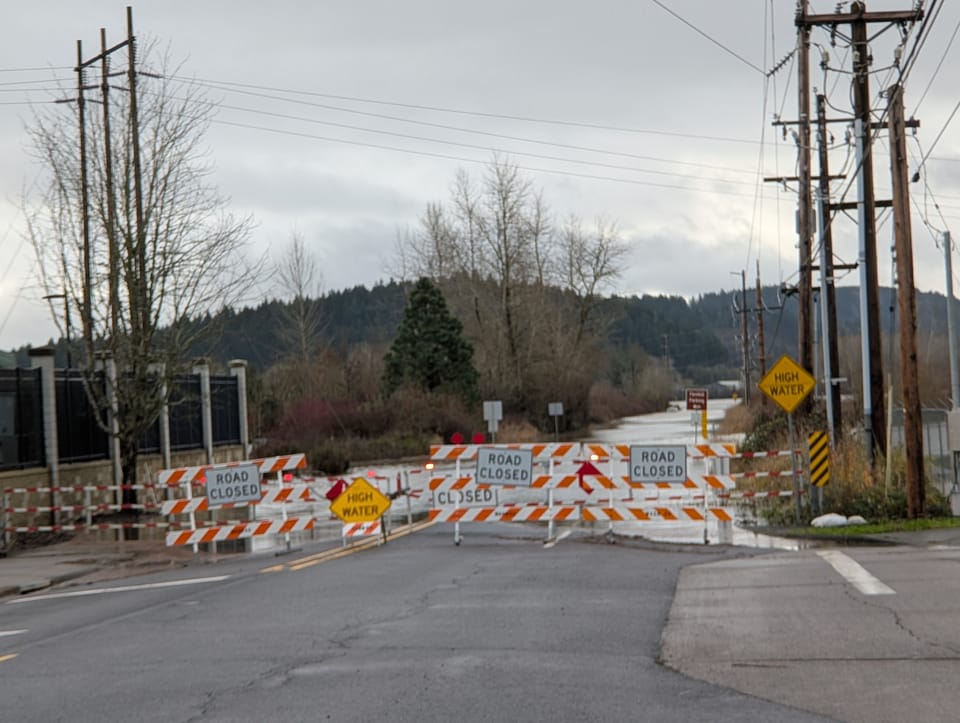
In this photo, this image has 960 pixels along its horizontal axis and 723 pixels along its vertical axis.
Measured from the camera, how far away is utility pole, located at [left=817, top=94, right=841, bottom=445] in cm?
3006

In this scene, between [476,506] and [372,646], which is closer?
[372,646]

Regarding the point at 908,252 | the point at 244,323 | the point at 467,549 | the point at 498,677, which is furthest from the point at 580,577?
the point at 244,323

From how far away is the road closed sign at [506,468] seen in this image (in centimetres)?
1958

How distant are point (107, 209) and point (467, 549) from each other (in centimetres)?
1448

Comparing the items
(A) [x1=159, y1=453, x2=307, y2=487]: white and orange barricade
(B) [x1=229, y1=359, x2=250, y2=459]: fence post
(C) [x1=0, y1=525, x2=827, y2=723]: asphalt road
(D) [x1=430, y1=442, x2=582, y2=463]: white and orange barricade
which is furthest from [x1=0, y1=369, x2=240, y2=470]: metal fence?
(C) [x1=0, y1=525, x2=827, y2=723]: asphalt road

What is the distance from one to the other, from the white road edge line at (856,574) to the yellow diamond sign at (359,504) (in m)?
6.81

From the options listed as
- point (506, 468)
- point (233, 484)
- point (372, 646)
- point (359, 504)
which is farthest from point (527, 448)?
point (372, 646)

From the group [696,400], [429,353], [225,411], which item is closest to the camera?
[225,411]

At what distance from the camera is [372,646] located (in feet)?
32.9

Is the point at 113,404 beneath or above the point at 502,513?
above

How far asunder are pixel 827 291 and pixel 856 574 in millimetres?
18281

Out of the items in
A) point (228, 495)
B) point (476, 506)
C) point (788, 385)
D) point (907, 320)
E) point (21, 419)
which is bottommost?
point (476, 506)

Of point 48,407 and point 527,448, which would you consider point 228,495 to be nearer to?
point 527,448

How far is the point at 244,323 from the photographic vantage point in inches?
5969
